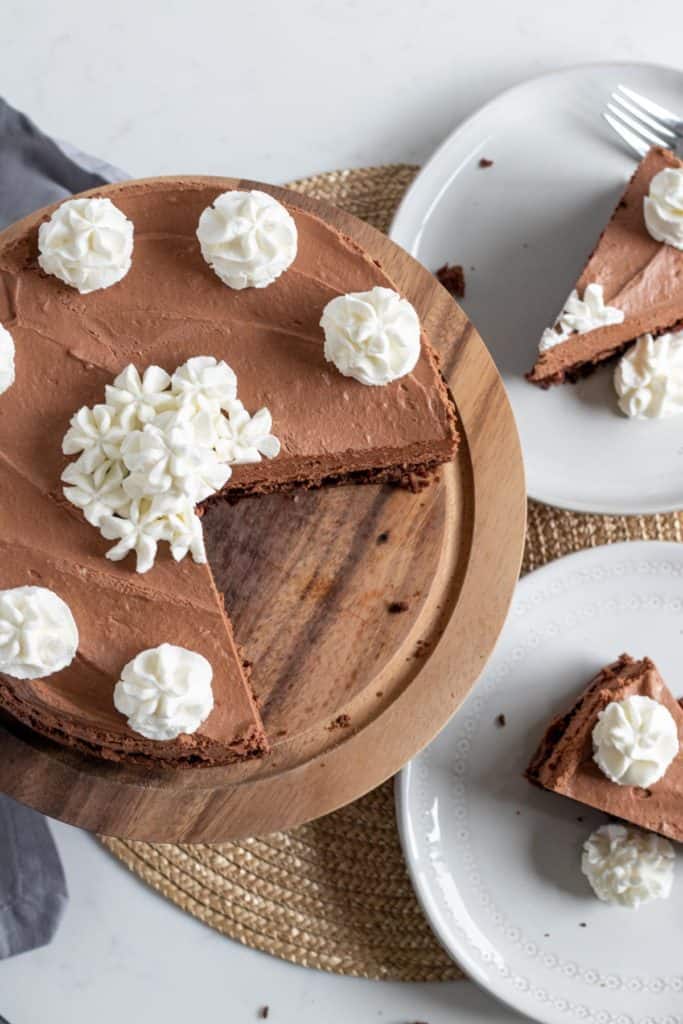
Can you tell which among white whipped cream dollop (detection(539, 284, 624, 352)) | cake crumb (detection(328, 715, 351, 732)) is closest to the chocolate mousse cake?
cake crumb (detection(328, 715, 351, 732))

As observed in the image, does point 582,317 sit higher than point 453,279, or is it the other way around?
point 582,317

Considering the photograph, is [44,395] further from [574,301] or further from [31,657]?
[574,301]

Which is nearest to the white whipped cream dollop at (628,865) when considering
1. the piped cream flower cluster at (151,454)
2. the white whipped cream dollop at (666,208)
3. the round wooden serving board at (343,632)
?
the round wooden serving board at (343,632)

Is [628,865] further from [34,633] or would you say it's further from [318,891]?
[34,633]

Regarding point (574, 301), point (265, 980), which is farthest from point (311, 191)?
point (265, 980)

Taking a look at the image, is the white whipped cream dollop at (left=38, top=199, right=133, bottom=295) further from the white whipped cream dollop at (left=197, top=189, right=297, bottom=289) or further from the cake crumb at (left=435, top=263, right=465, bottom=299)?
the cake crumb at (left=435, top=263, right=465, bottom=299)

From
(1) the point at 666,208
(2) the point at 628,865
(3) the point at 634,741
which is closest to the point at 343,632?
(3) the point at 634,741
